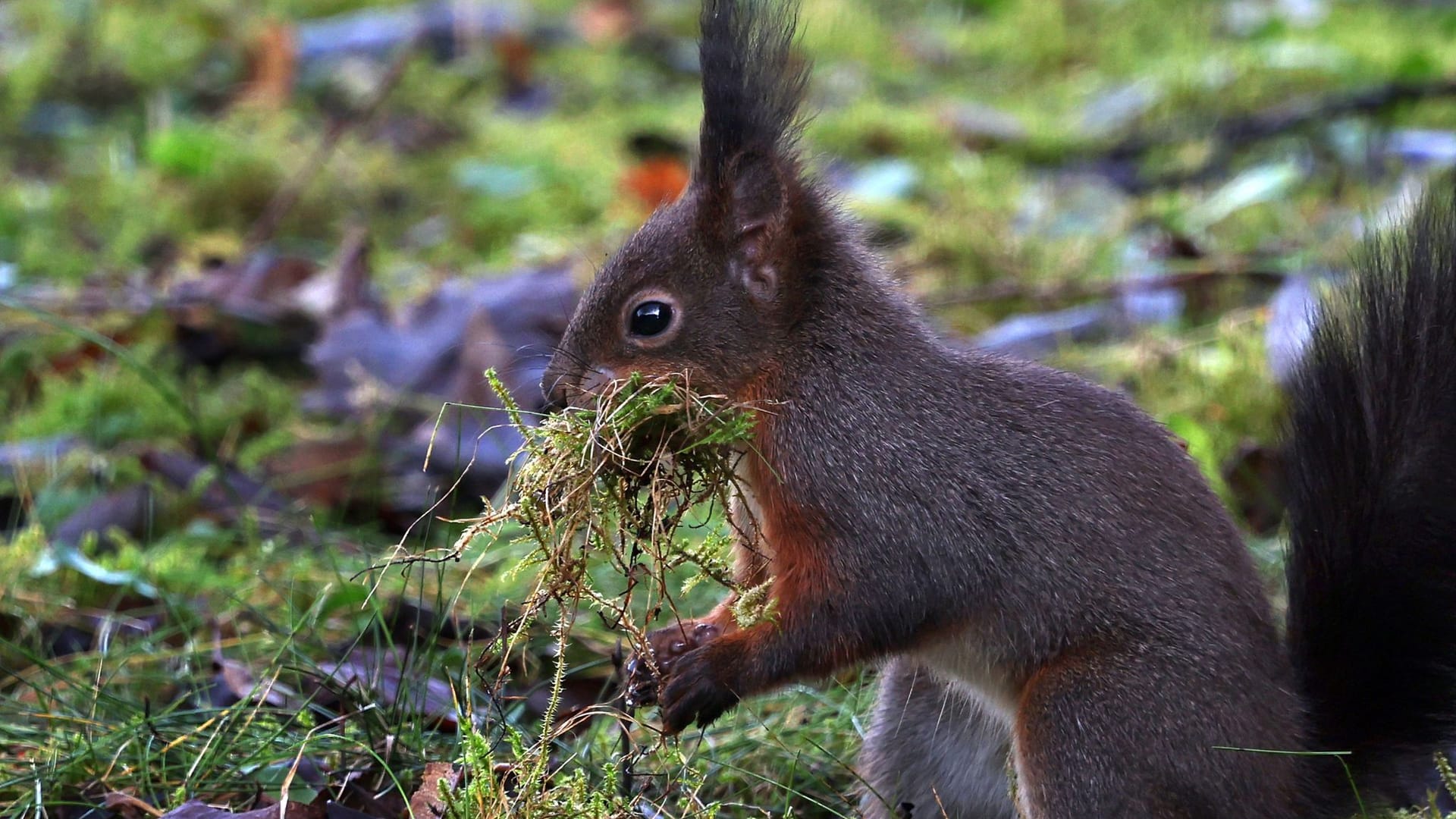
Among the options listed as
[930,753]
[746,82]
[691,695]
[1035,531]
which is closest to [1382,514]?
[1035,531]

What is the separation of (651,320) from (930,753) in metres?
0.80

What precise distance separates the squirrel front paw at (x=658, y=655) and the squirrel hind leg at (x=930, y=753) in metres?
0.32

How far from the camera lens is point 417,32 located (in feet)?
23.7

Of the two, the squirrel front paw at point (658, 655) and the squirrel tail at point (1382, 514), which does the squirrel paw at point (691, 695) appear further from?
the squirrel tail at point (1382, 514)

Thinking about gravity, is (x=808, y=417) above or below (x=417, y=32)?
above

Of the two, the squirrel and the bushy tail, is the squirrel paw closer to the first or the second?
the squirrel

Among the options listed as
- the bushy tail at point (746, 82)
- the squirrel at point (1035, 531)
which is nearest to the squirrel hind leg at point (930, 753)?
the squirrel at point (1035, 531)

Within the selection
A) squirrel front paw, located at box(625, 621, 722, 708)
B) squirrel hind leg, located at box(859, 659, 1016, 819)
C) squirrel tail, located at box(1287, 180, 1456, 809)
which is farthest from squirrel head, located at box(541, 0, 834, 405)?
squirrel tail, located at box(1287, 180, 1456, 809)

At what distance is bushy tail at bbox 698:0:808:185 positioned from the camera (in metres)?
2.29

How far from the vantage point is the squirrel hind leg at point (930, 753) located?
2.35 meters

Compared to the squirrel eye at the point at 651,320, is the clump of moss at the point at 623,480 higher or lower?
lower

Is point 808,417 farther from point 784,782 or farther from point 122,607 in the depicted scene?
Result: point 122,607

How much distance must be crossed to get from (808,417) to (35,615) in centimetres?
152

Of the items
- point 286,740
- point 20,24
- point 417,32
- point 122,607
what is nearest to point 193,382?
point 122,607
